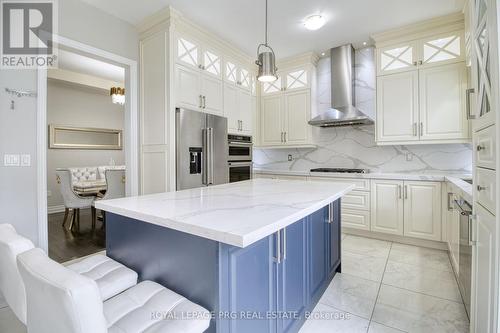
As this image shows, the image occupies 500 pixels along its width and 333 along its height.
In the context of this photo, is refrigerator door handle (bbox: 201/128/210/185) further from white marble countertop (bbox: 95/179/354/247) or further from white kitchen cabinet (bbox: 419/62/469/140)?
white kitchen cabinet (bbox: 419/62/469/140)

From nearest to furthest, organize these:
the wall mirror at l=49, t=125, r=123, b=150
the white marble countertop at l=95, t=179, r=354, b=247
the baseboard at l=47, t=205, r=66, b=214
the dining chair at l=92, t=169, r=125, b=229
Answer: the white marble countertop at l=95, t=179, r=354, b=247
the dining chair at l=92, t=169, r=125, b=229
the baseboard at l=47, t=205, r=66, b=214
the wall mirror at l=49, t=125, r=123, b=150

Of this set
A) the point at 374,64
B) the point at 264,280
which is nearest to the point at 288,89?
the point at 374,64

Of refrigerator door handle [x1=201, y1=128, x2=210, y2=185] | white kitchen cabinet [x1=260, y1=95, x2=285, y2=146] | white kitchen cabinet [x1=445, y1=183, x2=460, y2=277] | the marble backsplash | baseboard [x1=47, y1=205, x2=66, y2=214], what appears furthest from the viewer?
baseboard [x1=47, y1=205, x2=66, y2=214]

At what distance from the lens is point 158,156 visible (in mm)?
2824

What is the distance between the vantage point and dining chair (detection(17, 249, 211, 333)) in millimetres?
653

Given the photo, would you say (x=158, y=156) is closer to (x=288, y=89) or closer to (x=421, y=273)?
(x=288, y=89)

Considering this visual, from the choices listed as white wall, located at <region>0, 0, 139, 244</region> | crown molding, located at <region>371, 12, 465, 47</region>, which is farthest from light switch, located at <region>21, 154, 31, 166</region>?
crown molding, located at <region>371, 12, 465, 47</region>

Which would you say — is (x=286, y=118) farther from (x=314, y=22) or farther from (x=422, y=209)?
(x=422, y=209)

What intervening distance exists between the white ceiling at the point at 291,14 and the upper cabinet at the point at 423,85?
0.22 m

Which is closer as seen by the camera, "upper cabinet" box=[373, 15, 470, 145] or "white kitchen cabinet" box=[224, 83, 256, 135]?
"upper cabinet" box=[373, 15, 470, 145]

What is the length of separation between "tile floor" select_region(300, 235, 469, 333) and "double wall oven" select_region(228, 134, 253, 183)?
176cm

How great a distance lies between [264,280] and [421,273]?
6.75 feet

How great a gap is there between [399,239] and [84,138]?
645 centimetres

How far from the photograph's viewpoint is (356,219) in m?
3.38
